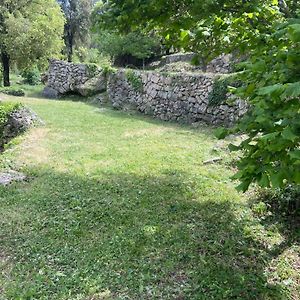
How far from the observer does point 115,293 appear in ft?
9.81

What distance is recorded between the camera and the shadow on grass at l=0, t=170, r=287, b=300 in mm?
3066

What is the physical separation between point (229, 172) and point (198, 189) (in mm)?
932

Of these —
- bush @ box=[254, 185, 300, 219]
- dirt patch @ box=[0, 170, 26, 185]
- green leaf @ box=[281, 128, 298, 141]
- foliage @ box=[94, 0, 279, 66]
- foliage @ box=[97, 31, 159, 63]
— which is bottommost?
dirt patch @ box=[0, 170, 26, 185]

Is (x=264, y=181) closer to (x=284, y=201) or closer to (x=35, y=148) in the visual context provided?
(x=284, y=201)

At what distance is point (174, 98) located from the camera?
11.7m

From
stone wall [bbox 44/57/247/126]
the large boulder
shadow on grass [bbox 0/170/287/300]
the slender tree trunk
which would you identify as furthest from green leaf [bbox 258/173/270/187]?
the slender tree trunk

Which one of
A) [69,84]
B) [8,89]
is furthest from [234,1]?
[8,89]

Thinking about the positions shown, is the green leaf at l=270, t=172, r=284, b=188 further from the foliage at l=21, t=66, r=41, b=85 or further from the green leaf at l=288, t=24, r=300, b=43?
the foliage at l=21, t=66, r=41, b=85

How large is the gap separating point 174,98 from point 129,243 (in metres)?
8.52

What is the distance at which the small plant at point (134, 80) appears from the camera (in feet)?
44.1

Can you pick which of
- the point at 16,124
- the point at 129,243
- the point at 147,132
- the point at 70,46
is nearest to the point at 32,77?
the point at 70,46

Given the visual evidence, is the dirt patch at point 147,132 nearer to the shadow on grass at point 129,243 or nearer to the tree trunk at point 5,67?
the shadow on grass at point 129,243

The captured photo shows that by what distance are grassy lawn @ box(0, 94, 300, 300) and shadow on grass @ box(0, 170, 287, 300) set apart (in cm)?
1

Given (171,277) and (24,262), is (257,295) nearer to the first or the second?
(171,277)
